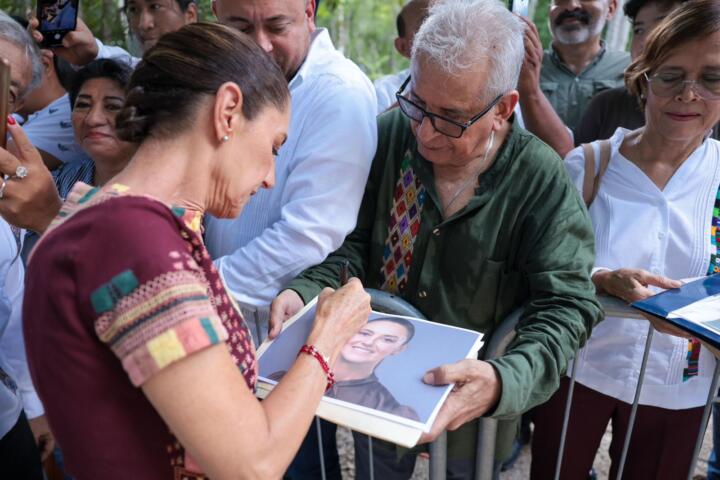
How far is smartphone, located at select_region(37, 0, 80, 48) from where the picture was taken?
281 centimetres

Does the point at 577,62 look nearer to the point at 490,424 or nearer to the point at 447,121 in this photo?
the point at 447,121

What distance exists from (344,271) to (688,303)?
0.98 metres

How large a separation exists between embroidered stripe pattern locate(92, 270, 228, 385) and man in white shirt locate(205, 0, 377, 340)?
0.92m

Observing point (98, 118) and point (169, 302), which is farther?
point (98, 118)

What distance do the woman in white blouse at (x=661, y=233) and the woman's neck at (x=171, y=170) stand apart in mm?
1340

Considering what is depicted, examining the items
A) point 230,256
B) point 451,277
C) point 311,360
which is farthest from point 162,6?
point 311,360

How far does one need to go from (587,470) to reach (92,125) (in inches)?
96.0

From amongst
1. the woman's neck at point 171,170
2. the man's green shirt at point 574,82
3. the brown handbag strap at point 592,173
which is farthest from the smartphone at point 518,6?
the man's green shirt at point 574,82

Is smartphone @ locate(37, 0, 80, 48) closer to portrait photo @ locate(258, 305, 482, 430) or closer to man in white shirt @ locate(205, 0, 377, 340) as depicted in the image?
man in white shirt @ locate(205, 0, 377, 340)

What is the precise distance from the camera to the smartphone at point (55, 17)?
9.21ft

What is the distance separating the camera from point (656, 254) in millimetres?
2002

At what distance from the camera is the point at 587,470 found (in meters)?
2.23

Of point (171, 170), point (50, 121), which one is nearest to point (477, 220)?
point (171, 170)

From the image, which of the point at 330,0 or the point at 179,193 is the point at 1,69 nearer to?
the point at 179,193
